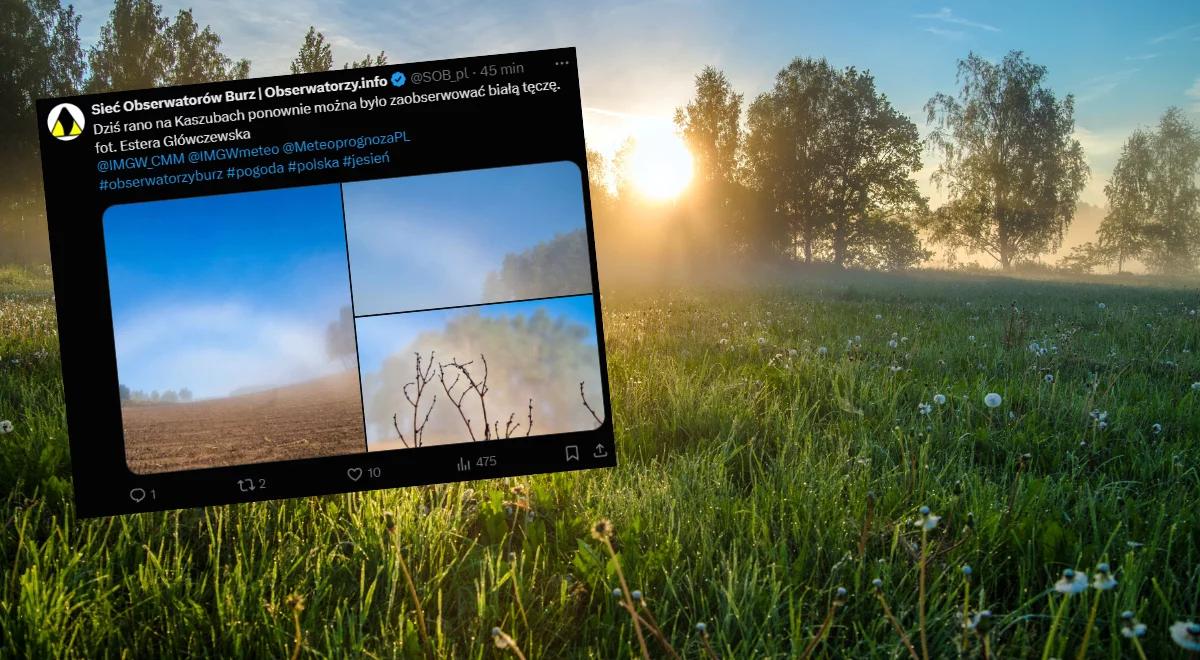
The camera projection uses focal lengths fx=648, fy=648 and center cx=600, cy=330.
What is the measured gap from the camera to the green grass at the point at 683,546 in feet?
6.89

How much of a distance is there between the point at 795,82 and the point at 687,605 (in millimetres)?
55237

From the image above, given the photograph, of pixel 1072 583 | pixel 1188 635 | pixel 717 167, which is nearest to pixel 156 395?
pixel 1072 583

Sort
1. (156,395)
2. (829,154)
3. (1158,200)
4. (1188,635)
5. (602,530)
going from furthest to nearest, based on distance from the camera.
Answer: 1. (1158,200)
2. (829,154)
3. (156,395)
4. (602,530)
5. (1188,635)

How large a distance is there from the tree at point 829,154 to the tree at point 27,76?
166 feet

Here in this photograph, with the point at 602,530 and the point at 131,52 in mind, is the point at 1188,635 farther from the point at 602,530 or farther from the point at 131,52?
the point at 131,52

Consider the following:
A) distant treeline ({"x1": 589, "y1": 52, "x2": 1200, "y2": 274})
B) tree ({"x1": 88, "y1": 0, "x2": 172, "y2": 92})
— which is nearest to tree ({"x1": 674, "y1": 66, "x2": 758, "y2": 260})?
distant treeline ({"x1": 589, "y1": 52, "x2": 1200, "y2": 274})

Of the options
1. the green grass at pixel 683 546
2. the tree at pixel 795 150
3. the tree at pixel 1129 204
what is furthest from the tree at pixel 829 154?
the green grass at pixel 683 546

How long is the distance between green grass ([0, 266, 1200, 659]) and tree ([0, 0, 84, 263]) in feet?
176

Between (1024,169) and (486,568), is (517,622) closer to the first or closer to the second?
(486,568)

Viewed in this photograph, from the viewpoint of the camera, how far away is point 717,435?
3930 millimetres

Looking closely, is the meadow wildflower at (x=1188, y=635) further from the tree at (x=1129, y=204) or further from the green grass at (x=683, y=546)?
the tree at (x=1129, y=204)

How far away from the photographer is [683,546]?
2572 mm

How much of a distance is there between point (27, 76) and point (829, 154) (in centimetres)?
5742

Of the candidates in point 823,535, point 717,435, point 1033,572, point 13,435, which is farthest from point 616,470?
point 13,435
